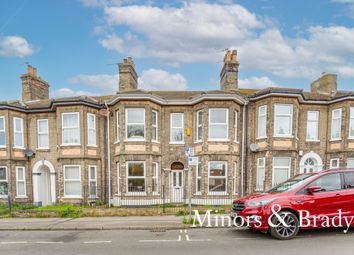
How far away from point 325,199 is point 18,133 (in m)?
16.3

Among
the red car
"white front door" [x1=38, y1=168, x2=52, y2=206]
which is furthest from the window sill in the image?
the red car

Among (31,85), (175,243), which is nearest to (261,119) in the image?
(175,243)

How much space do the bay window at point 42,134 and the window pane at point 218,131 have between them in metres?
10.2

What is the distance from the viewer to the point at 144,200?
13625 mm

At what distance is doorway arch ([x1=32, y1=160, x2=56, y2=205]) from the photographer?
15.0 meters

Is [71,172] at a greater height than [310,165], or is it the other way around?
[310,165]

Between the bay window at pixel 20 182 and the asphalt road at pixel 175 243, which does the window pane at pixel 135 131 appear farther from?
the bay window at pixel 20 182

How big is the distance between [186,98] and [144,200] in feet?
21.3

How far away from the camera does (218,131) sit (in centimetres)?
1413

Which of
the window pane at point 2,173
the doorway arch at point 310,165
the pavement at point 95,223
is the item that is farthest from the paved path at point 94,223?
the doorway arch at point 310,165

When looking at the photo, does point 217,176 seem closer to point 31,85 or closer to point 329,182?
point 329,182

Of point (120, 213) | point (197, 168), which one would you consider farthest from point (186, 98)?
point (120, 213)

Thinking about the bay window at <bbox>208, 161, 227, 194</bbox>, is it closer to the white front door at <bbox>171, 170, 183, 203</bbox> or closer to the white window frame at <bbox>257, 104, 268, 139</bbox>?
the white front door at <bbox>171, 170, 183, 203</bbox>

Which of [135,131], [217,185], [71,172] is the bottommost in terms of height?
[217,185]
